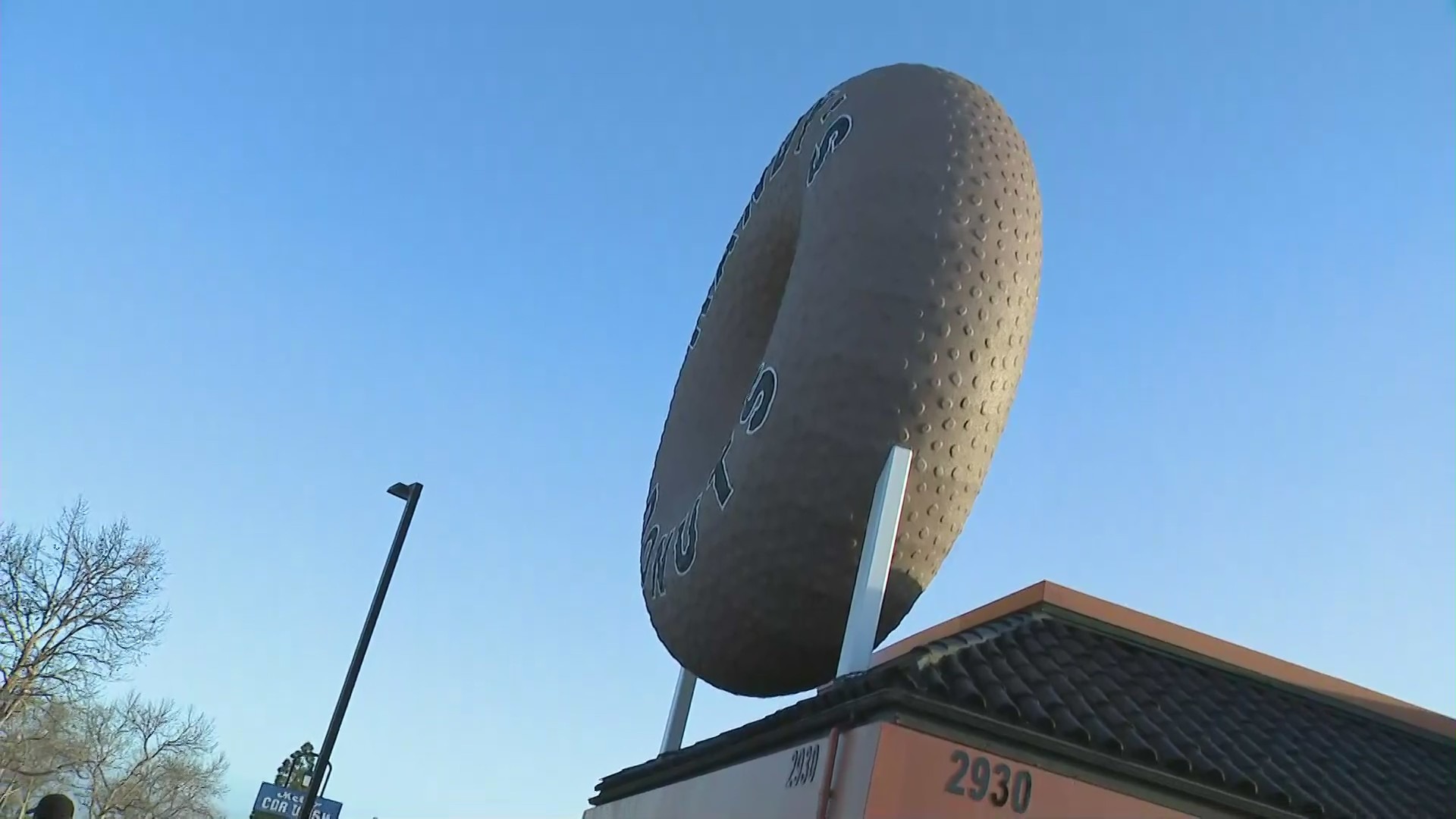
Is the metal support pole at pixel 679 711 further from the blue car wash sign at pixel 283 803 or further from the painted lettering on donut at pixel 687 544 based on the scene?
the blue car wash sign at pixel 283 803

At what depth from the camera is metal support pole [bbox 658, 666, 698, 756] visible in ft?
34.8

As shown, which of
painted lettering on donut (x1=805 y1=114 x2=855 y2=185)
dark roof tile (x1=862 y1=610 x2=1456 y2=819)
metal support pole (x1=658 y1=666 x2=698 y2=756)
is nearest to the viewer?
dark roof tile (x1=862 y1=610 x2=1456 y2=819)

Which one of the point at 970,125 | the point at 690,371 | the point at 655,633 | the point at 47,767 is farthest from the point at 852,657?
the point at 47,767

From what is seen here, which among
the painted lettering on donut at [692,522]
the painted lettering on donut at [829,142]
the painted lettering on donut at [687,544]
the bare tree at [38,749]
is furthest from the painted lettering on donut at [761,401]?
the bare tree at [38,749]

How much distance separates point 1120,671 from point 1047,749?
213 centimetres

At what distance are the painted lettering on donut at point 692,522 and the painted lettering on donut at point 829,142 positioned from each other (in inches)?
60.6

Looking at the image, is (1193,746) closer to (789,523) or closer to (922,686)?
(922,686)

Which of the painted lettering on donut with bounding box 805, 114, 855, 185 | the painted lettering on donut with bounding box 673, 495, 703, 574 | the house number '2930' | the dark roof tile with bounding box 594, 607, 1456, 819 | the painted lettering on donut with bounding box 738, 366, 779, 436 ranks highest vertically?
the painted lettering on donut with bounding box 805, 114, 855, 185

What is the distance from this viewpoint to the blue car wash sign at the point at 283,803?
2831cm

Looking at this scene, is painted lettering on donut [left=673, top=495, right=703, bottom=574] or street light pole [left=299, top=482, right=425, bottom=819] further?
street light pole [left=299, top=482, right=425, bottom=819]

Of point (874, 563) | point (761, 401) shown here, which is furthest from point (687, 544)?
point (874, 563)

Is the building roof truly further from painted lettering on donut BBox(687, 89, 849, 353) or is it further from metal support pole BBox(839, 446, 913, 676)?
painted lettering on donut BBox(687, 89, 849, 353)

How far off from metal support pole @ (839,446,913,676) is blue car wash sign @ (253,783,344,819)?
24.6 m

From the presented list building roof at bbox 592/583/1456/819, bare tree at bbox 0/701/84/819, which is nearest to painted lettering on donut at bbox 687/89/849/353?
building roof at bbox 592/583/1456/819
